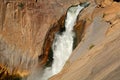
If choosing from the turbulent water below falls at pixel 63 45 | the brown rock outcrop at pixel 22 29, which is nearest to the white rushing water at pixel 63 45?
the turbulent water below falls at pixel 63 45

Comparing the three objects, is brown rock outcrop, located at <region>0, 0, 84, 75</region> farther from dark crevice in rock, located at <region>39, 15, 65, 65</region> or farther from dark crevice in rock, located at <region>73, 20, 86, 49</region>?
dark crevice in rock, located at <region>73, 20, 86, 49</region>

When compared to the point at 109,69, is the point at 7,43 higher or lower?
lower

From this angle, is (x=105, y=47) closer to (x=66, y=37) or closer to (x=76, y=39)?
(x=76, y=39)

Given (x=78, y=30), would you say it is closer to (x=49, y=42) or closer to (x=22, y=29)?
(x=49, y=42)

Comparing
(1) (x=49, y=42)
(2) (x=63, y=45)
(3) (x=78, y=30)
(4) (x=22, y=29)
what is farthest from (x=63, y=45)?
(4) (x=22, y=29)

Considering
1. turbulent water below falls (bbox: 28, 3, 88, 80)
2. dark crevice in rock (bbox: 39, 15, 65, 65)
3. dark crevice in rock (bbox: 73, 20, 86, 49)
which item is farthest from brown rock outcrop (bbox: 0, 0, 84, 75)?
dark crevice in rock (bbox: 73, 20, 86, 49)

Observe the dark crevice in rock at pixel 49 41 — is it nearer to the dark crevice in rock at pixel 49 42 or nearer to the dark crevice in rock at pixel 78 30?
the dark crevice in rock at pixel 49 42

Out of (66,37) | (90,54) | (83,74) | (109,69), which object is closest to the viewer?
(109,69)

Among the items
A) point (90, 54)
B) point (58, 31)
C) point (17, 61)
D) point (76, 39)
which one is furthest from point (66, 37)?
point (90, 54)
